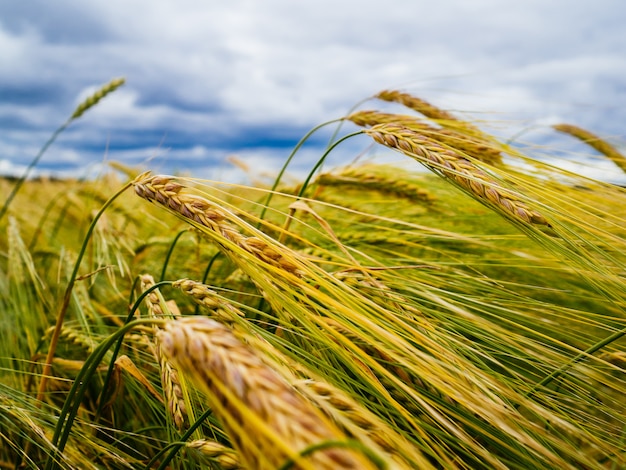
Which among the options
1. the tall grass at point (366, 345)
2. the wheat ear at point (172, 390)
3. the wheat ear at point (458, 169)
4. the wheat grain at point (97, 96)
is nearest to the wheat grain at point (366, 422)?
the tall grass at point (366, 345)

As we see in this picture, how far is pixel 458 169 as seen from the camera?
1024mm

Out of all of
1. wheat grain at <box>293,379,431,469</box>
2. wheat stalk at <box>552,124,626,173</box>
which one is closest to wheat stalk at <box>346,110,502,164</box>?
wheat grain at <box>293,379,431,469</box>

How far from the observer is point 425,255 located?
180cm

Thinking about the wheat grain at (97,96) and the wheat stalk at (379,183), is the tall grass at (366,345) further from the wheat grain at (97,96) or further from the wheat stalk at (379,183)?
the wheat grain at (97,96)

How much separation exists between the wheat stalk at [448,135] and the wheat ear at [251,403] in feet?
2.61

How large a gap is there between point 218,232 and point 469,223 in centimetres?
122

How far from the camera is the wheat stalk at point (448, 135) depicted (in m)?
1.27

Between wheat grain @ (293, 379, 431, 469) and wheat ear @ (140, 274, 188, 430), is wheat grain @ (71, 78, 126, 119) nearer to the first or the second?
wheat ear @ (140, 274, 188, 430)

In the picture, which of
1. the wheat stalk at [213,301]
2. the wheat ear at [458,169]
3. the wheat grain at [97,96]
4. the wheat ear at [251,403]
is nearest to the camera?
the wheat ear at [251,403]

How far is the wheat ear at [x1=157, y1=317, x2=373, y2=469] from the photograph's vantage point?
0.49 meters

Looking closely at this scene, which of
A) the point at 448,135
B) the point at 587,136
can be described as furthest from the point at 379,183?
the point at 587,136

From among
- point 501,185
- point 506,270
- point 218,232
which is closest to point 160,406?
point 218,232

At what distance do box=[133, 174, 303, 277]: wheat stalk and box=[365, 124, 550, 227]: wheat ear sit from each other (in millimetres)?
376

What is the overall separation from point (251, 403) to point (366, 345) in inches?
19.6
